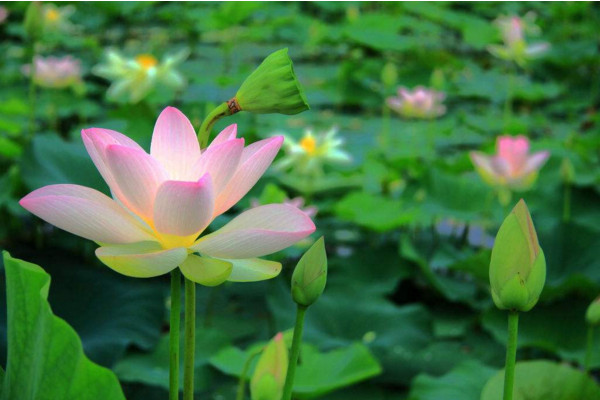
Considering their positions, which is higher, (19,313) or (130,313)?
(19,313)

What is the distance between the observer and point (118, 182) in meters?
0.35

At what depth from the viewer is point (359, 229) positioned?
1.77 m

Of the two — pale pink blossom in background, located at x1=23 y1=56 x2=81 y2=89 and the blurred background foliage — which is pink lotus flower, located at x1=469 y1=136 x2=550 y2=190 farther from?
pale pink blossom in background, located at x1=23 y1=56 x2=81 y2=89

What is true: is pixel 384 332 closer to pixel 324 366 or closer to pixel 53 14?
pixel 324 366

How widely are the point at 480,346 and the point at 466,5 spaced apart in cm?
378

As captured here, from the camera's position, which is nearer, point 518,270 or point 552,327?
point 518,270

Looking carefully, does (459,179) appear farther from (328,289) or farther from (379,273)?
(328,289)

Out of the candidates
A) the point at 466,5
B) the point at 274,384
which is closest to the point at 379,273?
the point at 274,384

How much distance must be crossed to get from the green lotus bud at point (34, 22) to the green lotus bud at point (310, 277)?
33.3 inches

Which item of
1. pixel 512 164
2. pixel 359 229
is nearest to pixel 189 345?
pixel 512 164

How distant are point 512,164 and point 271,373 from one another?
3.43 ft

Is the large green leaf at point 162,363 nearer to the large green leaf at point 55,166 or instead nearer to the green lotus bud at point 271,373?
the large green leaf at point 55,166

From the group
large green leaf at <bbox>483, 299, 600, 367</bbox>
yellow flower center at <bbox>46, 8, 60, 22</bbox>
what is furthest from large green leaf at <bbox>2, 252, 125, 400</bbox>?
yellow flower center at <bbox>46, 8, 60, 22</bbox>

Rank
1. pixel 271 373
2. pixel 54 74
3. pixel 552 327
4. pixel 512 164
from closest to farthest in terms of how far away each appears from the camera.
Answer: pixel 271 373, pixel 552 327, pixel 512 164, pixel 54 74
